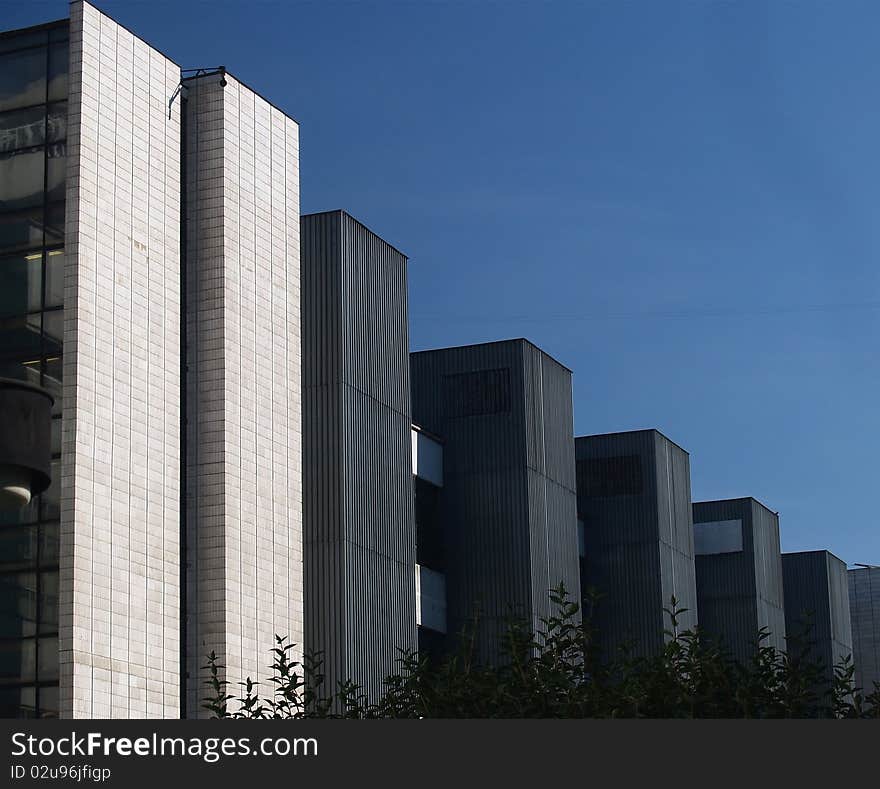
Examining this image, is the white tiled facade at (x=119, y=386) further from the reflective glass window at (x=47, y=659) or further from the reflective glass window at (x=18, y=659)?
the reflective glass window at (x=18, y=659)

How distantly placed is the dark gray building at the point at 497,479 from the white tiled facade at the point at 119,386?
14147 millimetres

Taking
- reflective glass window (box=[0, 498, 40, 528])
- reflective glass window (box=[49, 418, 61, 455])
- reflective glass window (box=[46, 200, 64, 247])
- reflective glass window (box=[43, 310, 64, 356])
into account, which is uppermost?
reflective glass window (box=[46, 200, 64, 247])

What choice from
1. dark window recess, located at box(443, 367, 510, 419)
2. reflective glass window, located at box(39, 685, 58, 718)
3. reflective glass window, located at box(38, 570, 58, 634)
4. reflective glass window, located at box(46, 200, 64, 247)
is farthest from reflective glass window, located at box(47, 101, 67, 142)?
dark window recess, located at box(443, 367, 510, 419)

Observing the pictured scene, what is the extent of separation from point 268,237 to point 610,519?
73.7 feet

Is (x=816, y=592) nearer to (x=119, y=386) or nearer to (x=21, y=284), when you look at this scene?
(x=119, y=386)

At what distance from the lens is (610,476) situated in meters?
52.3

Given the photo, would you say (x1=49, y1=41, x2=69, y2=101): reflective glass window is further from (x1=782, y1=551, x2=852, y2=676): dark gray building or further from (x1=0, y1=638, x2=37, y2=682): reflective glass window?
(x1=782, y1=551, x2=852, y2=676): dark gray building

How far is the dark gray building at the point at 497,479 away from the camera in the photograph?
4212 centimetres

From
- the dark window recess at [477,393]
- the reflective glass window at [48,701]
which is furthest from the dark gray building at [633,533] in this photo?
the reflective glass window at [48,701]

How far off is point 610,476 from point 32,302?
28.0 m

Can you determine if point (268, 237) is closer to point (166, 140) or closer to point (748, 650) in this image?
point (166, 140)

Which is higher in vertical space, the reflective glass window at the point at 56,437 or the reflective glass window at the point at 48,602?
the reflective glass window at the point at 56,437

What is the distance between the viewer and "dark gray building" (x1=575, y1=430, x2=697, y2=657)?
1989 inches

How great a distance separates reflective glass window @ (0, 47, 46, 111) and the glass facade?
0.06ft
